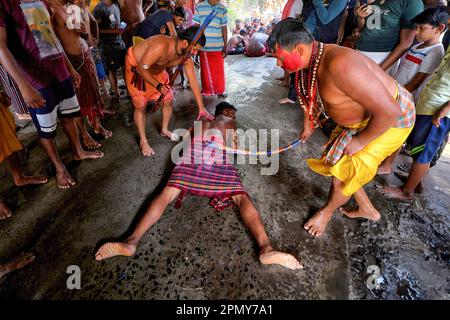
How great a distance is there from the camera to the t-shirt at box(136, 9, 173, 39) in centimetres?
438

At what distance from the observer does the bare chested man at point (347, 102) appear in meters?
1.61

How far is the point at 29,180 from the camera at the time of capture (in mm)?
2932

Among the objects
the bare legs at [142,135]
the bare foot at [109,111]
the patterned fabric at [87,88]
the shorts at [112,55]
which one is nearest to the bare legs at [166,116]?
the bare legs at [142,135]

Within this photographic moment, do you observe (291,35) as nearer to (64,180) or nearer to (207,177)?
(207,177)

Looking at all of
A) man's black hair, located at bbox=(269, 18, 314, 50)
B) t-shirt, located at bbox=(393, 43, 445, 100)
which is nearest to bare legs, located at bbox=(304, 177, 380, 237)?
man's black hair, located at bbox=(269, 18, 314, 50)

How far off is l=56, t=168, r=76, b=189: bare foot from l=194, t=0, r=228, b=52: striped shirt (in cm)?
323

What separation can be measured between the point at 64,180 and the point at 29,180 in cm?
43

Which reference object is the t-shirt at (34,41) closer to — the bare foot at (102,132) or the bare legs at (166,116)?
the bare foot at (102,132)

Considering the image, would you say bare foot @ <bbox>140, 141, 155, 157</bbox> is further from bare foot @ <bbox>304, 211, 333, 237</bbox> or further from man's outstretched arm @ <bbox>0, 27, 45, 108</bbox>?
bare foot @ <bbox>304, 211, 333, 237</bbox>

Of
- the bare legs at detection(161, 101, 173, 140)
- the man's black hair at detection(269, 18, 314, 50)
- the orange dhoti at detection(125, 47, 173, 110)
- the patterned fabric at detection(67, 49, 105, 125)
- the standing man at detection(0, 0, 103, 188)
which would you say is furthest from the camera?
the bare legs at detection(161, 101, 173, 140)

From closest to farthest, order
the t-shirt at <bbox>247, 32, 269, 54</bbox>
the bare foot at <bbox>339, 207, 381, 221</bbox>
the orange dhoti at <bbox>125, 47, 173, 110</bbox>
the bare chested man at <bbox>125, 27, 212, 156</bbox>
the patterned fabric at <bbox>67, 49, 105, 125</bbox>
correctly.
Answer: the bare foot at <bbox>339, 207, 381, 221</bbox> → the bare chested man at <bbox>125, 27, 212, 156</bbox> → the orange dhoti at <bbox>125, 47, 173, 110</bbox> → the patterned fabric at <bbox>67, 49, 105, 125</bbox> → the t-shirt at <bbox>247, 32, 269, 54</bbox>

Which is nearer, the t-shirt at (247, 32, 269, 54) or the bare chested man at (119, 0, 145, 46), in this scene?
the bare chested man at (119, 0, 145, 46)

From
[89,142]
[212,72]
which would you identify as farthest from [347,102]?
[212,72]
